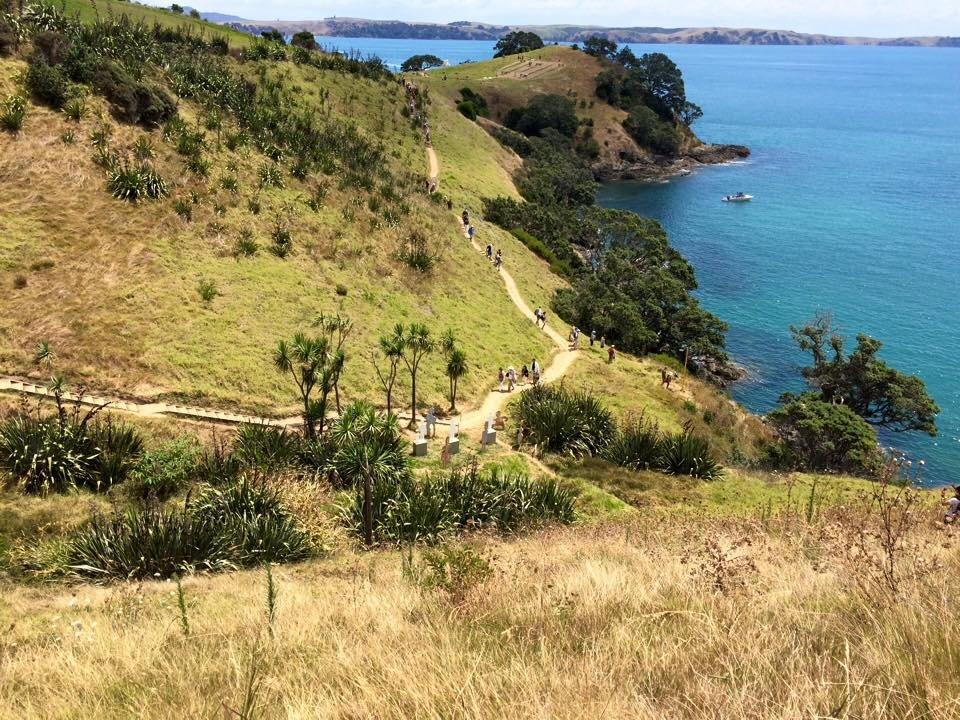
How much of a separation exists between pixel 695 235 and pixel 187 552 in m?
76.0

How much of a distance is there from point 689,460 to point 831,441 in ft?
44.8

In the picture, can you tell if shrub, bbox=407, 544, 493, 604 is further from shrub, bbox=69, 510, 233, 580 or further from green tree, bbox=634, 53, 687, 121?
green tree, bbox=634, 53, 687, 121

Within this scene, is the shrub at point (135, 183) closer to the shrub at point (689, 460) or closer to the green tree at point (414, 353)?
the green tree at point (414, 353)

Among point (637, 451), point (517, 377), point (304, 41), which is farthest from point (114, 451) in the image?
point (304, 41)

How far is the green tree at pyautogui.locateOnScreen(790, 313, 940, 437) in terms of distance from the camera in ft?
117

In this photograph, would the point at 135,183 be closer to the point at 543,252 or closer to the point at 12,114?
the point at 12,114

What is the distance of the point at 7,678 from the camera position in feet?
19.6

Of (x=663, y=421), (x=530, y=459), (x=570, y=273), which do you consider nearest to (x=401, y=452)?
(x=530, y=459)

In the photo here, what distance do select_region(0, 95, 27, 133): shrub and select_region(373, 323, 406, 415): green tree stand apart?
18.6 metres

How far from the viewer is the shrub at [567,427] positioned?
955 inches

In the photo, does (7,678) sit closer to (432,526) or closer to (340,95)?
(432,526)

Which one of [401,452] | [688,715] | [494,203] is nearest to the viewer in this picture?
[688,715]

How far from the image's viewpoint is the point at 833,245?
7275 centimetres

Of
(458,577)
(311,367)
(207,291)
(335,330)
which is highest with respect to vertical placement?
(458,577)
